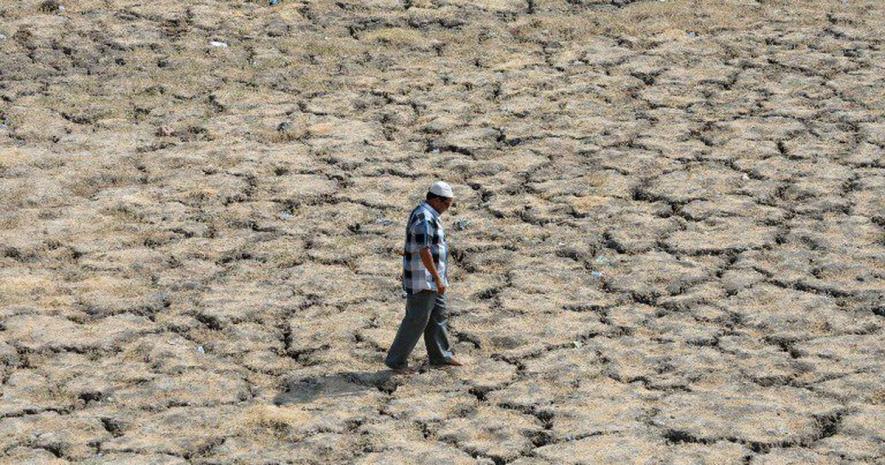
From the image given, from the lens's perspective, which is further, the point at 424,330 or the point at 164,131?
the point at 164,131

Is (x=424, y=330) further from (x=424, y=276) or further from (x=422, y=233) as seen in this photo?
(x=422, y=233)

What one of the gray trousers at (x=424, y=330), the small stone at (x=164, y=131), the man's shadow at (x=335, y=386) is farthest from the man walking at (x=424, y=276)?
the small stone at (x=164, y=131)

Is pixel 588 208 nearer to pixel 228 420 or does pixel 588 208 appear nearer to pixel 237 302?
pixel 237 302

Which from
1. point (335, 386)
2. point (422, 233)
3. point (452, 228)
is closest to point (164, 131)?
point (452, 228)

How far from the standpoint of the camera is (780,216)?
911cm

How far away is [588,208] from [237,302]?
2.34 m

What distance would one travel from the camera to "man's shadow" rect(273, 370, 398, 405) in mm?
7117

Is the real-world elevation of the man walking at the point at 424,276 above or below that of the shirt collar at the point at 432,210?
below

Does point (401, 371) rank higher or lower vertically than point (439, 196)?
lower

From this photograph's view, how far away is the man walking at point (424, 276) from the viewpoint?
7078 millimetres

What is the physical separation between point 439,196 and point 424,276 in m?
0.38

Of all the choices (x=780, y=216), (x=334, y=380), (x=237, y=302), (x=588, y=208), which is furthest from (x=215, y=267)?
(x=780, y=216)

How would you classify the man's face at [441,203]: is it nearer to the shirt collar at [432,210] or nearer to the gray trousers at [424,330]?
the shirt collar at [432,210]

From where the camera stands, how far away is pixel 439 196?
7.15 m
